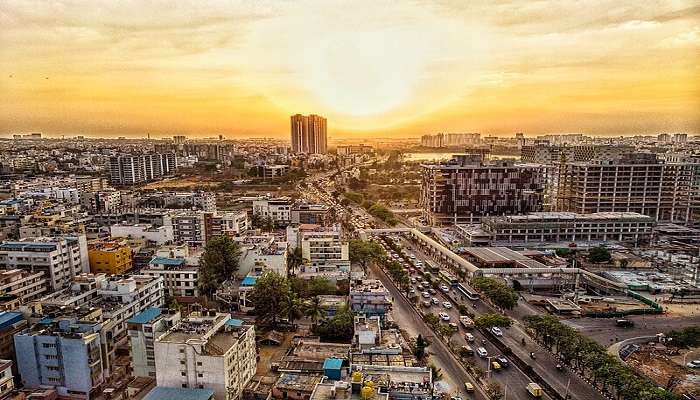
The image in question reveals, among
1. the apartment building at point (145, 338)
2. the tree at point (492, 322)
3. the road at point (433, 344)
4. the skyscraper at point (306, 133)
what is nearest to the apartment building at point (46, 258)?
the apartment building at point (145, 338)

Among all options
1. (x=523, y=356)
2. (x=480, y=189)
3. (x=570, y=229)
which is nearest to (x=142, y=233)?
(x=523, y=356)

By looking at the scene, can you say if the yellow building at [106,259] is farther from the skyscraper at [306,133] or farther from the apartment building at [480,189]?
the skyscraper at [306,133]

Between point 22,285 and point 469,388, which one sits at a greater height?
point 22,285

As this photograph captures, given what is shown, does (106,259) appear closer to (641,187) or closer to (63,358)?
(63,358)

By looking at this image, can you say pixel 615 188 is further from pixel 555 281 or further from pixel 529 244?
pixel 555 281

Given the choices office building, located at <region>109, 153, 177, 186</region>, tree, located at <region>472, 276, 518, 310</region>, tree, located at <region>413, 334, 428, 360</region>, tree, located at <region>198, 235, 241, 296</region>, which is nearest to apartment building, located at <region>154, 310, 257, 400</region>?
tree, located at <region>413, 334, 428, 360</region>

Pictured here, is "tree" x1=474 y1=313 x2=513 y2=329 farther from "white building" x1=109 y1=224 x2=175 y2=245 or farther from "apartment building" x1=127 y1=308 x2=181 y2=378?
"white building" x1=109 y1=224 x2=175 y2=245
